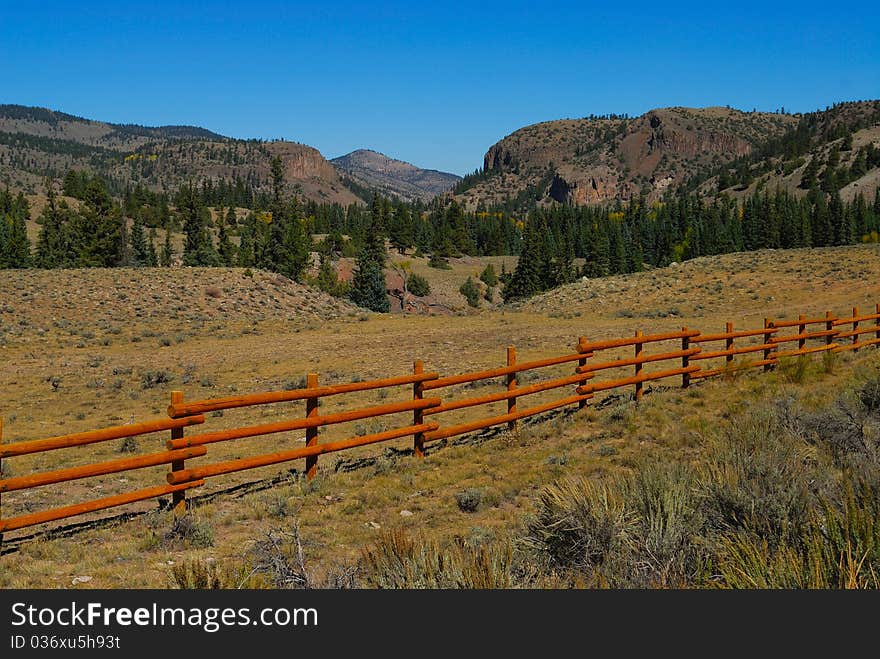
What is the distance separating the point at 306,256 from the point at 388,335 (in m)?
55.2

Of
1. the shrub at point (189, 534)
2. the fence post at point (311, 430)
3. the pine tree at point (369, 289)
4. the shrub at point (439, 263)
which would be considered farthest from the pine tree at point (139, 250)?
the shrub at point (189, 534)

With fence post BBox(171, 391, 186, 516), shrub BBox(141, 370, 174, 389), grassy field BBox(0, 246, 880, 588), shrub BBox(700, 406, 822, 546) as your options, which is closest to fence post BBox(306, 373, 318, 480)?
grassy field BBox(0, 246, 880, 588)

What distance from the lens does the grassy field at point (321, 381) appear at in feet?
24.2

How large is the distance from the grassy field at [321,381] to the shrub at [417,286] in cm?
4807

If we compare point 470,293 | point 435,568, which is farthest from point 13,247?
point 435,568

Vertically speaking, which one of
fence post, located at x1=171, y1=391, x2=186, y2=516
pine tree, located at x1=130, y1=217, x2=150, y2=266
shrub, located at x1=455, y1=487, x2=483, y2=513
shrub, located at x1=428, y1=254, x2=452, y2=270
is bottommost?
shrub, located at x1=455, y1=487, x2=483, y2=513

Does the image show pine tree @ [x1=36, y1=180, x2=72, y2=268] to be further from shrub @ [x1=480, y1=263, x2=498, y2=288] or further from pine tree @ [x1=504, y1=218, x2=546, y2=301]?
shrub @ [x1=480, y1=263, x2=498, y2=288]

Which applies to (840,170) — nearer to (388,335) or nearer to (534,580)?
(388,335)

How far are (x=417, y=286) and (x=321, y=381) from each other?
83.5 metres

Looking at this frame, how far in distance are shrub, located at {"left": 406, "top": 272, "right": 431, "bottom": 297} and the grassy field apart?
4807cm

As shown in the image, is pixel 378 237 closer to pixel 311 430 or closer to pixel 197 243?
pixel 197 243

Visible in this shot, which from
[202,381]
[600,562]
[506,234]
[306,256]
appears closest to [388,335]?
[202,381]

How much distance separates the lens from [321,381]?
2120 centimetres

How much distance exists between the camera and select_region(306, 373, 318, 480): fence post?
9281 millimetres
